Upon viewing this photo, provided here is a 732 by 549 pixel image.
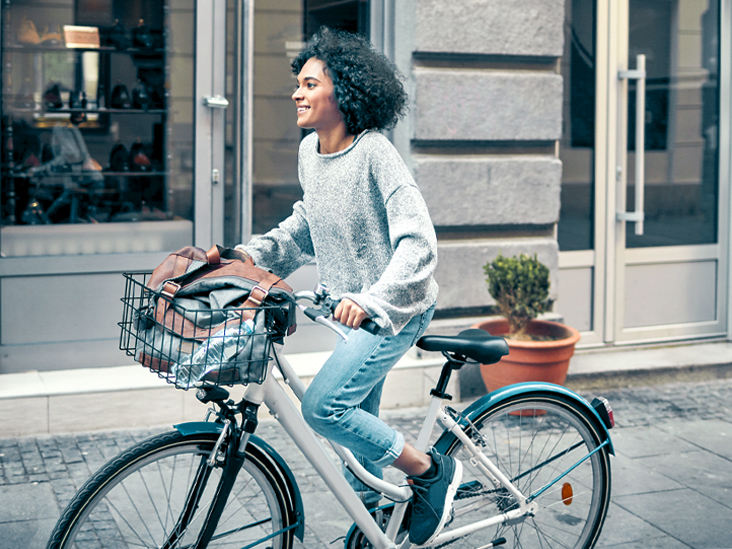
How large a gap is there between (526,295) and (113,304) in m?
2.42

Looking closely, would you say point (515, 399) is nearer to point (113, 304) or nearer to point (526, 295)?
point (526, 295)

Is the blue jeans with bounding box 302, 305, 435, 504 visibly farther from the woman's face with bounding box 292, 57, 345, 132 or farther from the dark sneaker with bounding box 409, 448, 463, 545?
the woman's face with bounding box 292, 57, 345, 132

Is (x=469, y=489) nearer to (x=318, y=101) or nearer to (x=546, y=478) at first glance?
(x=546, y=478)

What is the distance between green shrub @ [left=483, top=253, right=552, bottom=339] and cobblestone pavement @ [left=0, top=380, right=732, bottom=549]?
0.78 m

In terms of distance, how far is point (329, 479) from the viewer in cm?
276

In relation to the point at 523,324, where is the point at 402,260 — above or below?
above

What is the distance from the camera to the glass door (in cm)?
632

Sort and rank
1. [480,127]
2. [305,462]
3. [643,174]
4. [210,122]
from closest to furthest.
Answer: [305,462] < [210,122] < [480,127] < [643,174]

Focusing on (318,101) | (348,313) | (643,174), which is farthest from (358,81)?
(643,174)

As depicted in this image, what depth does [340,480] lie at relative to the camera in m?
2.78

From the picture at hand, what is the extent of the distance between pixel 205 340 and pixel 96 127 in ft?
11.6

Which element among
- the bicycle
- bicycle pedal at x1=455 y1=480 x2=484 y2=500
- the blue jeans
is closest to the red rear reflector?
the bicycle

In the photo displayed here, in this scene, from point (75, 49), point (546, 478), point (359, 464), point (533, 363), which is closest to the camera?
point (359, 464)

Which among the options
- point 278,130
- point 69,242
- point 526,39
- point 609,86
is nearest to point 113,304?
point 69,242
